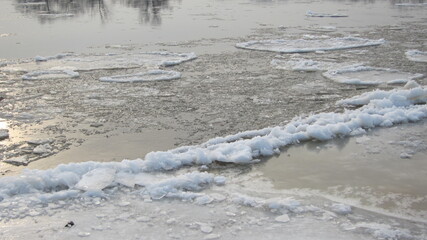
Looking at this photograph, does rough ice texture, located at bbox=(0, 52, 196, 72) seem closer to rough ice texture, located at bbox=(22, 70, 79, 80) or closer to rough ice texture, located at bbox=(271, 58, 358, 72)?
rough ice texture, located at bbox=(22, 70, 79, 80)

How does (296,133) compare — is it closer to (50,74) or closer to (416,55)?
(50,74)

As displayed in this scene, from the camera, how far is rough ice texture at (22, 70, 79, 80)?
9.55 m

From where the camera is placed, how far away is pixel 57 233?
12.6ft

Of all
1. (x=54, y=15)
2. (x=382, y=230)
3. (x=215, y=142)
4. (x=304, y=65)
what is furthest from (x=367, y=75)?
(x=54, y=15)

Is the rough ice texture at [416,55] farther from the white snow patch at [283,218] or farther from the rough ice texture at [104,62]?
the white snow patch at [283,218]

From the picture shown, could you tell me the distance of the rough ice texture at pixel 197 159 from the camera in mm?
4652

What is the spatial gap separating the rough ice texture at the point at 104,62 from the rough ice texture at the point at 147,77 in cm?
70

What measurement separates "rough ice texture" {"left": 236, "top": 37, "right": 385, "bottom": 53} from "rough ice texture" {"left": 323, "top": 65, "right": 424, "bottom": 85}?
2.68 meters

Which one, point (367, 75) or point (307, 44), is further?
point (307, 44)

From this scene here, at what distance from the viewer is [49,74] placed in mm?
9859

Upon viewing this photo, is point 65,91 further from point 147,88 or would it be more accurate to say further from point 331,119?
point 331,119

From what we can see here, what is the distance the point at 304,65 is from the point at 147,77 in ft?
11.2

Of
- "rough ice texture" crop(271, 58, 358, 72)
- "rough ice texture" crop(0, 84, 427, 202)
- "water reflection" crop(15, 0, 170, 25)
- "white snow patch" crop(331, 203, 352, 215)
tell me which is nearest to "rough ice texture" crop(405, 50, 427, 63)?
"rough ice texture" crop(271, 58, 358, 72)

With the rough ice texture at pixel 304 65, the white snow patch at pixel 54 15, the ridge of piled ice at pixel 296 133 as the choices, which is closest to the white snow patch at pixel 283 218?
the ridge of piled ice at pixel 296 133
